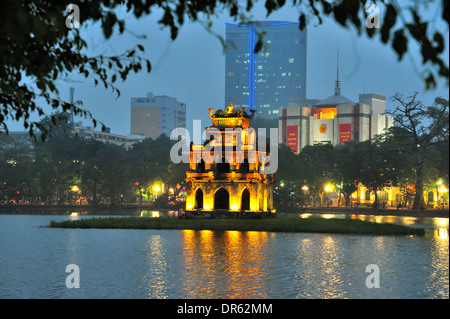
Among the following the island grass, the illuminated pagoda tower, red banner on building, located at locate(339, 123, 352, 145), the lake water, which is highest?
red banner on building, located at locate(339, 123, 352, 145)

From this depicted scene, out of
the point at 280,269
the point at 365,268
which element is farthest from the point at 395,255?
the point at 280,269

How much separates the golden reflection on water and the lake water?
0.03 m

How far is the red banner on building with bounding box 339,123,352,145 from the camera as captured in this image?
562ft

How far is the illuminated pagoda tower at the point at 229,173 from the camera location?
64.0 metres

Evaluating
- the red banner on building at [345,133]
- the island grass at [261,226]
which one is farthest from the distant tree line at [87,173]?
the red banner on building at [345,133]

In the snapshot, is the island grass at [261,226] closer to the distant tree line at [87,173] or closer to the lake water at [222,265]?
the lake water at [222,265]

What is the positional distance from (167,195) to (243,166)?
145 ft

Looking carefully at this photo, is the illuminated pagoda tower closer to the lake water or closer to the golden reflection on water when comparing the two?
the lake water

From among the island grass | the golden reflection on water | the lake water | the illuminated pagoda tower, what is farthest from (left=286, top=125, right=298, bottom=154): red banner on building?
the golden reflection on water

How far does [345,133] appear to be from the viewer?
17250cm

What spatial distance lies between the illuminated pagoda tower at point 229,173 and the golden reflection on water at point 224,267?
71.4 ft

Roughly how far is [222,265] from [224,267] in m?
0.71

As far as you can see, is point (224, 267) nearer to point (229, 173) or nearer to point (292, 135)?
point (229, 173)

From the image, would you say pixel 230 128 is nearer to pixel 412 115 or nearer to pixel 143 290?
pixel 412 115
